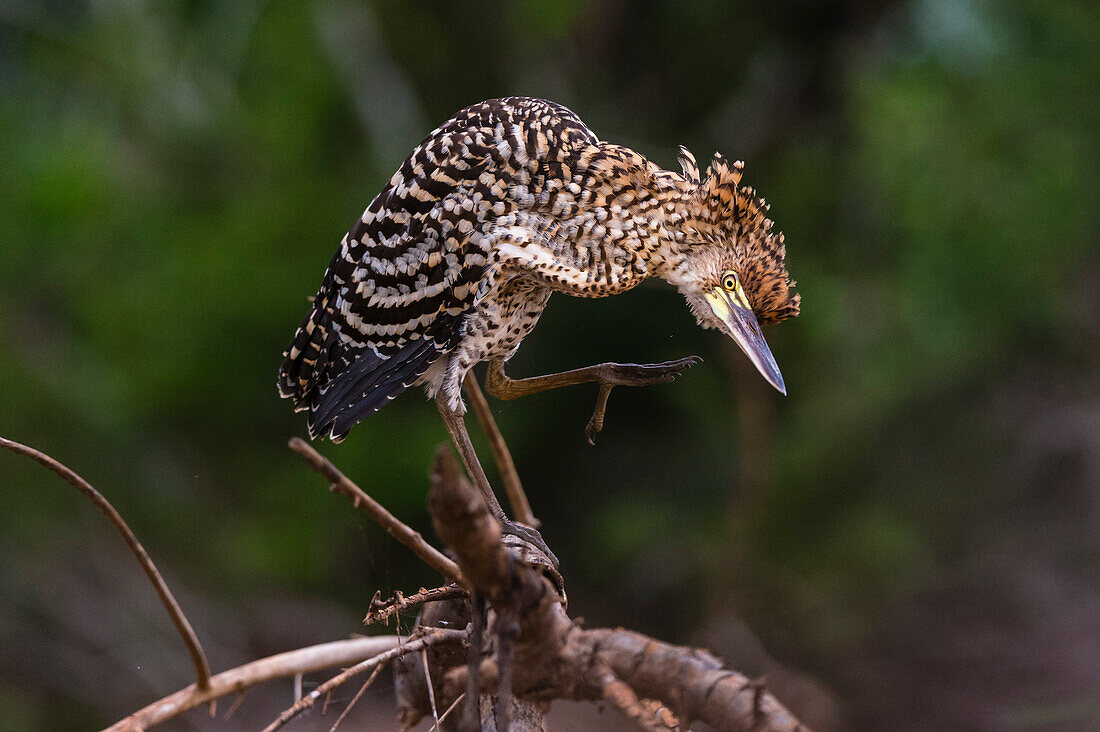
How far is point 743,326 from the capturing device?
134 cm

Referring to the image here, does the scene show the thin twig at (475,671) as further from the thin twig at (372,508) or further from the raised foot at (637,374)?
the raised foot at (637,374)

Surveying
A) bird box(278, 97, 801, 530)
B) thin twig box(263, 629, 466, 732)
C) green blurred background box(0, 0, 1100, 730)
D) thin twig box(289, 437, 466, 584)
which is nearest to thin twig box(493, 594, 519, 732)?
thin twig box(289, 437, 466, 584)

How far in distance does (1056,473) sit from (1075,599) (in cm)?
42

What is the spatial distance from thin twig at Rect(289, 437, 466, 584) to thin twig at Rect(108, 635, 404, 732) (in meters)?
0.22

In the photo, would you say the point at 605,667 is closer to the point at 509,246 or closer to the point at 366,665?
the point at 366,665

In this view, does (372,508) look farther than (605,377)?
No

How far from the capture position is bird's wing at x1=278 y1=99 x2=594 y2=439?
55.5 inches

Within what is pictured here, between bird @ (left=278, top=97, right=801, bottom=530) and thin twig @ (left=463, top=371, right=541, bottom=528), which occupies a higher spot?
bird @ (left=278, top=97, right=801, bottom=530)

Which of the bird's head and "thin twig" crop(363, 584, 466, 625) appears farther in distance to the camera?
the bird's head

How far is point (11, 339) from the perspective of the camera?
2.93 metres

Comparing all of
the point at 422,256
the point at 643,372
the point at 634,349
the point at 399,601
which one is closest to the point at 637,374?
the point at 643,372

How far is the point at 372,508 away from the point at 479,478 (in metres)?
0.65

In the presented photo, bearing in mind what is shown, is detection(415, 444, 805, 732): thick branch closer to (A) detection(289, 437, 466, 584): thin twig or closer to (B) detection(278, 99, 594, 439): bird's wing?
(A) detection(289, 437, 466, 584): thin twig

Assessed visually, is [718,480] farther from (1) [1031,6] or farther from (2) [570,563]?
(1) [1031,6]
